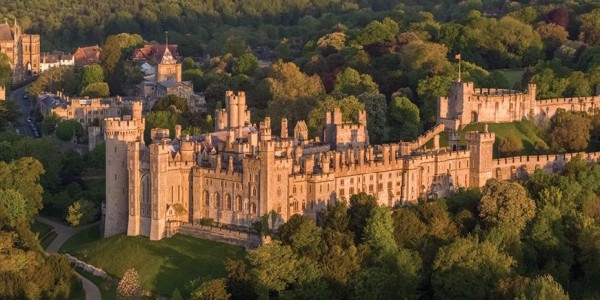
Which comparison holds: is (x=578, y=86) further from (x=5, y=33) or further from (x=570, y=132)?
(x=5, y=33)

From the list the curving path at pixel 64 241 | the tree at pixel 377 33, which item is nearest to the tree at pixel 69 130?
the curving path at pixel 64 241

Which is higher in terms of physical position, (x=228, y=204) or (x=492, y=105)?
(x=492, y=105)

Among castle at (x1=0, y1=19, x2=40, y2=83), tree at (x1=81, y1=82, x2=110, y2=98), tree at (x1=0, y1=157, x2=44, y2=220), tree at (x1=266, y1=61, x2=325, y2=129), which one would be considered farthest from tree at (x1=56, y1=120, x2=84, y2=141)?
castle at (x1=0, y1=19, x2=40, y2=83)

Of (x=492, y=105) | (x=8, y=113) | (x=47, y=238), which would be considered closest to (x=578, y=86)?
(x=492, y=105)

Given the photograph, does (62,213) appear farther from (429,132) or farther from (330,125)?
(429,132)

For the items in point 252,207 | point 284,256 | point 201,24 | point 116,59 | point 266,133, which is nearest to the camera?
point 284,256

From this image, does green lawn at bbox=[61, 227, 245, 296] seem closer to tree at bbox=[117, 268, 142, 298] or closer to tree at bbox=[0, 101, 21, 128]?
tree at bbox=[117, 268, 142, 298]

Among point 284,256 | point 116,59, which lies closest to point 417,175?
point 284,256
